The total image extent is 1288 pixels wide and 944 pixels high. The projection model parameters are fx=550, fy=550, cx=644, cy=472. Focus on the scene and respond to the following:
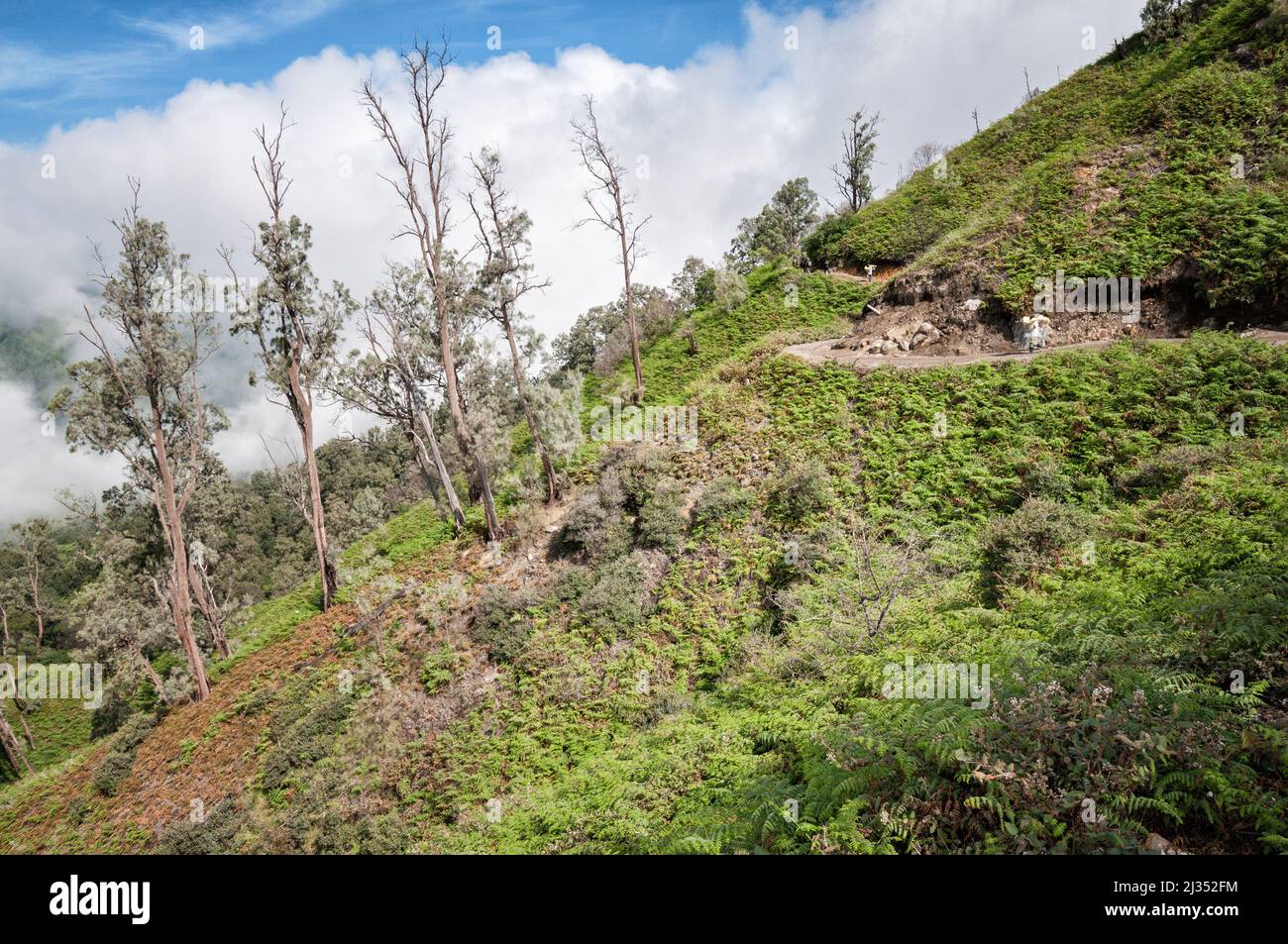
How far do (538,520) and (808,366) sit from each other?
454 inches

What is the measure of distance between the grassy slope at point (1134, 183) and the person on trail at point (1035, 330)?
1028 mm

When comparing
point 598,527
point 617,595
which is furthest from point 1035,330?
point 617,595

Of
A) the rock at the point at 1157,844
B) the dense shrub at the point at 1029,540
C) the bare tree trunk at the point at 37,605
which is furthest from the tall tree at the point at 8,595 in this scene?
the rock at the point at 1157,844

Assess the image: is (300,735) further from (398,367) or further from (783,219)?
(783,219)

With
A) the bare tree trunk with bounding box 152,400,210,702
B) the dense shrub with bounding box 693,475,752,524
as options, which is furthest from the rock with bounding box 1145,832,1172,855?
the bare tree trunk with bounding box 152,400,210,702

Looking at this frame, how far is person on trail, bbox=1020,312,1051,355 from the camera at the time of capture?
17922 mm

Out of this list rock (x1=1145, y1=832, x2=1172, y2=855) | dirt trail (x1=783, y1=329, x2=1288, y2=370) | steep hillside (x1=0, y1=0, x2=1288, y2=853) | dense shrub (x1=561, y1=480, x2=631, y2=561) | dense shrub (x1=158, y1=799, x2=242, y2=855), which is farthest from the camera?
dense shrub (x1=561, y1=480, x2=631, y2=561)

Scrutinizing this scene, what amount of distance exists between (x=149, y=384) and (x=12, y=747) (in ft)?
95.9

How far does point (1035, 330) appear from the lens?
18.0 meters

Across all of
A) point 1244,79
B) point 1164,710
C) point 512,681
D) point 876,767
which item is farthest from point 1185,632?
point 1244,79

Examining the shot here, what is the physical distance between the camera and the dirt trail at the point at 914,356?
1498 centimetres

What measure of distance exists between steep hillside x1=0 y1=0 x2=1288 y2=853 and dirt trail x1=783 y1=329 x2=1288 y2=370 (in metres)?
0.92

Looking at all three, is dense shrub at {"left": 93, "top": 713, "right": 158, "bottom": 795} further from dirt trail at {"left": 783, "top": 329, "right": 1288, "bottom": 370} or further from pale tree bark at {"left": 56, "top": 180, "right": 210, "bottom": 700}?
dirt trail at {"left": 783, "top": 329, "right": 1288, "bottom": 370}
